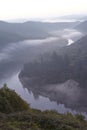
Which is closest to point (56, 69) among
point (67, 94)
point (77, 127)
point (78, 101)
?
point (67, 94)

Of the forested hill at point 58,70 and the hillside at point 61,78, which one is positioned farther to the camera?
the forested hill at point 58,70

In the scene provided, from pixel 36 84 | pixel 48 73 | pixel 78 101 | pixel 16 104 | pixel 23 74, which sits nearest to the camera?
pixel 16 104

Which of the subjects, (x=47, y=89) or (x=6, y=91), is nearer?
(x=6, y=91)

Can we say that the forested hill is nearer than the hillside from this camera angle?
No

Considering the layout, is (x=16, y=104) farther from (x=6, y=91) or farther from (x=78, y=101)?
(x=78, y=101)

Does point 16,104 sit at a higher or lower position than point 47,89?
lower

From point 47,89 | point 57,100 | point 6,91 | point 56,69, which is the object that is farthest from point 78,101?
point 6,91

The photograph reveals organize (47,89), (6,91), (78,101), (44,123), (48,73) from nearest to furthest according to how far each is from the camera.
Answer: (44,123), (6,91), (78,101), (47,89), (48,73)

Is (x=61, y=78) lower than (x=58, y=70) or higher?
lower

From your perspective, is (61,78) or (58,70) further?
(58,70)

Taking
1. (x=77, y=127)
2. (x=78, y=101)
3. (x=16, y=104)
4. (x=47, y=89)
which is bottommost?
(x=77, y=127)
